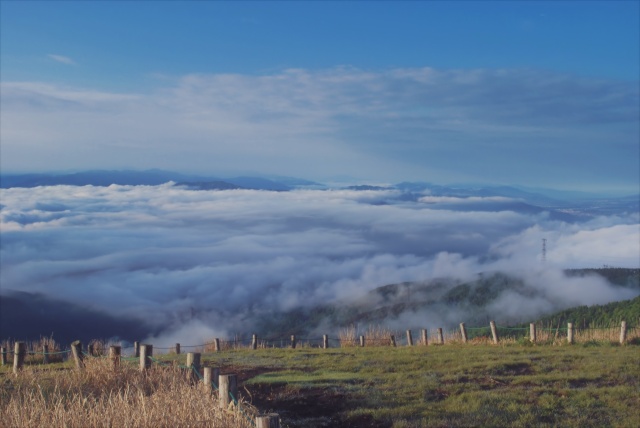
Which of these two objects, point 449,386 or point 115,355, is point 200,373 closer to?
point 115,355

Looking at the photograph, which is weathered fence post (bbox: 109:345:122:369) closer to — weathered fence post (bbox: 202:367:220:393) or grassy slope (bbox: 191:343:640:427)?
grassy slope (bbox: 191:343:640:427)

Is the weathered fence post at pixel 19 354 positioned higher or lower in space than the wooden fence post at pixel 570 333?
higher

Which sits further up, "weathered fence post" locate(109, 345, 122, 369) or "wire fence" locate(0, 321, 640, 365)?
"weathered fence post" locate(109, 345, 122, 369)

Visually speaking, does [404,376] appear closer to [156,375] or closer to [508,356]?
[508,356]

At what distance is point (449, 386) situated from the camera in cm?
1305

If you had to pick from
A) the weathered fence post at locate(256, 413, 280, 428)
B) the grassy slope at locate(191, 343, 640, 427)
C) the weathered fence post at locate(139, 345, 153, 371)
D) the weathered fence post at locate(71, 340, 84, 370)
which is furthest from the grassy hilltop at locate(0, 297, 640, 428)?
the weathered fence post at locate(256, 413, 280, 428)

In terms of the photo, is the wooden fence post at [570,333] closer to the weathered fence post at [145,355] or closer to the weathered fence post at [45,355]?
the weathered fence post at [145,355]

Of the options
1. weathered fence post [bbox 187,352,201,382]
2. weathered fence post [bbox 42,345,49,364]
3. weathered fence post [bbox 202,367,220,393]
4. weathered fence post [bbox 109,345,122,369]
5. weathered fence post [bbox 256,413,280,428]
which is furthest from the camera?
weathered fence post [bbox 42,345,49,364]

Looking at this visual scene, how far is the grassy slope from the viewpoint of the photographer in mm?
10789

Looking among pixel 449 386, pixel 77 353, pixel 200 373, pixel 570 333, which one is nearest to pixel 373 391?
pixel 449 386

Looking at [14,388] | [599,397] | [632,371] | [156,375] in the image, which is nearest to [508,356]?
[632,371]

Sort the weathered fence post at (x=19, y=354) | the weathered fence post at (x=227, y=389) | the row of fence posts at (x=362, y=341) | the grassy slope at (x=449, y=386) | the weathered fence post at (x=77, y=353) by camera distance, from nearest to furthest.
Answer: the weathered fence post at (x=227, y=389) → the grassy slope at (x=449, y=386) → the weathered fence post at (x=77, y=353) → the weathered fence post at (x=19, y=354) → the row of fence posts at (x=362, y=341)

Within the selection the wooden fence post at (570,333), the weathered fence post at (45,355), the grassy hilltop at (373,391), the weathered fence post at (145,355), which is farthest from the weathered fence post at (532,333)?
the weathered fence post at (45,355)

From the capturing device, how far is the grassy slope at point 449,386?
10.8 m
